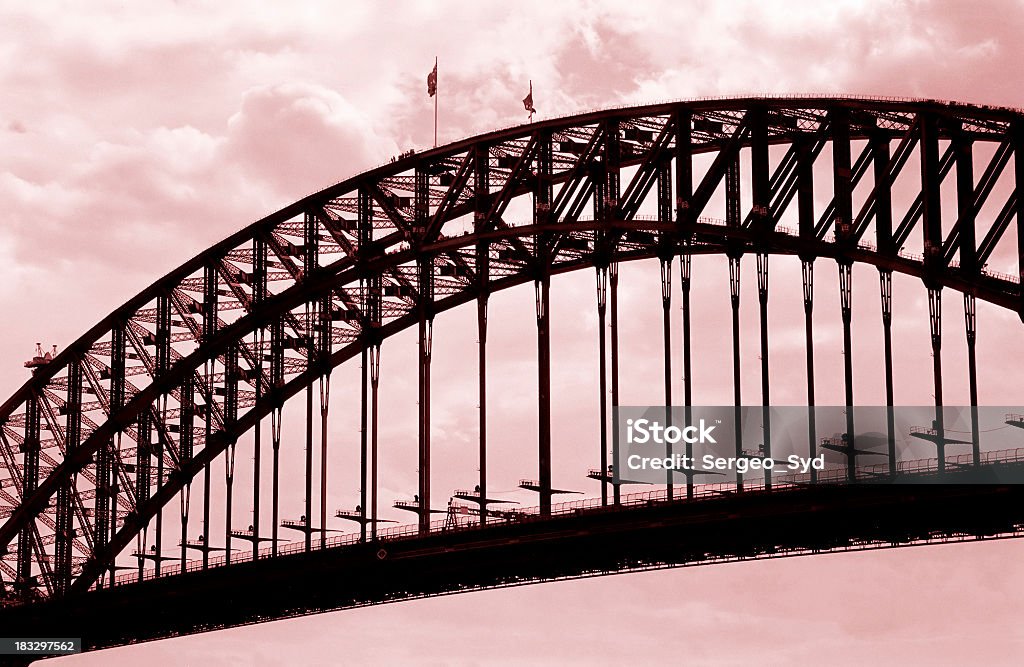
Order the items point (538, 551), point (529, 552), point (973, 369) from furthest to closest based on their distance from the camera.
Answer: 1. point (529, 552)
2. point (538, 551)
3. point (973, 369)

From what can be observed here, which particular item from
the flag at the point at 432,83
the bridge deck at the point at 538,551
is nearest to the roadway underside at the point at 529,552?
the bridge deck at the point at 538,551

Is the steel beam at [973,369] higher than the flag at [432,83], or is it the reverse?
the flag at [432,83]

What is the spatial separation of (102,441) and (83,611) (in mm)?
10113

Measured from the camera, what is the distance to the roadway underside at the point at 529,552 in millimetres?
88625

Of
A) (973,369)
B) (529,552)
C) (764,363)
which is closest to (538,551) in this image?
(529,552)

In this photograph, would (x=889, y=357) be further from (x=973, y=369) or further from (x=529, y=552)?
(x=529, y=552)

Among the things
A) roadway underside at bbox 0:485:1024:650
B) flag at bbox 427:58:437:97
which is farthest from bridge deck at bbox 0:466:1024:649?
flag at bbox 427:58:437:97

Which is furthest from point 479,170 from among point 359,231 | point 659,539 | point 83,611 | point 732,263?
point 83,611

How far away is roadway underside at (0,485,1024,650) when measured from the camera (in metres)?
88.6

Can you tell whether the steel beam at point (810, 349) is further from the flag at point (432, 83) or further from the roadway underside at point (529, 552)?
the flag at point (432, 83)

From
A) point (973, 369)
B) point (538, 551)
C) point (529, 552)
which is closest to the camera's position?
point (973, 369)

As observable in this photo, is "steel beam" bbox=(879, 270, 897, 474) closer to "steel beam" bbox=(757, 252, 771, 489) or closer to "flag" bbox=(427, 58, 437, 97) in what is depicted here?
"steel beam" bbox=(757, 252, 771, 489)

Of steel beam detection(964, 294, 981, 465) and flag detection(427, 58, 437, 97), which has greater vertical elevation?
flag detection(427, 58, 437, 97)

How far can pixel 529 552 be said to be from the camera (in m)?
100
